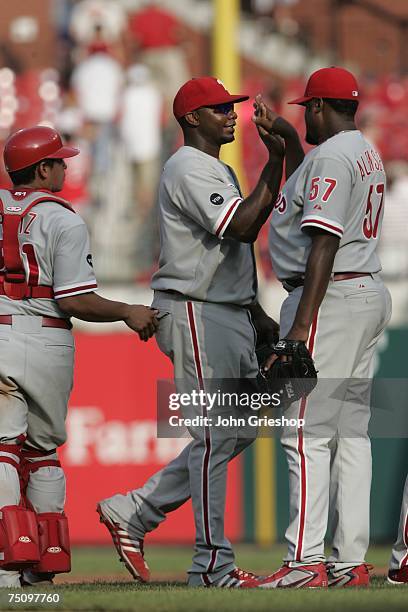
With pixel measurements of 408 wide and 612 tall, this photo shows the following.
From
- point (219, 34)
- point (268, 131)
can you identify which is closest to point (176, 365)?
point (268, 131)

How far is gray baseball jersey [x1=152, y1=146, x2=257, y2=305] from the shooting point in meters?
5.58

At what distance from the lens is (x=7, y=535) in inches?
212

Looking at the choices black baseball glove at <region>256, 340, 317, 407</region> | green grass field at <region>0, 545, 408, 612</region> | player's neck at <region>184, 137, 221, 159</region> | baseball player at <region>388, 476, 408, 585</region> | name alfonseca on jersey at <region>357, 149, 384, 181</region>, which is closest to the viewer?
green grass field at <region>0, 545, 408, 612</region>

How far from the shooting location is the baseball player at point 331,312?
5211 millimetres

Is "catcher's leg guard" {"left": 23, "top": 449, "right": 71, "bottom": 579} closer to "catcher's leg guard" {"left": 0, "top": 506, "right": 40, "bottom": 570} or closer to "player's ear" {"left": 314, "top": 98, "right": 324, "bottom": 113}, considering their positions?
"catcher's leg guard" {"left": 0, "top": 506, "right": 40, "bottom": 570}

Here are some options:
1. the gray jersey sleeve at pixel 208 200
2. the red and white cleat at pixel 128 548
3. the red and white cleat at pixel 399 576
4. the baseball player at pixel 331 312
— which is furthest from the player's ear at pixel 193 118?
the red and white cleat at pixel 399 576

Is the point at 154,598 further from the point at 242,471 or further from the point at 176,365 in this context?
the point at 242,471

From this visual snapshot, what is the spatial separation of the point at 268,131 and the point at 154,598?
6.60 feet

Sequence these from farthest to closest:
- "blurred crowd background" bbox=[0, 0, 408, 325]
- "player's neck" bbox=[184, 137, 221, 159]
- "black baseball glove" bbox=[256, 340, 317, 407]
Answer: "blurred crowd background" bbox=[0, 0, 408, 325], "player's neck" bbox=[184, 137, 221, 159], "black baseball glove" bbox=[256, 340, 317, 407]

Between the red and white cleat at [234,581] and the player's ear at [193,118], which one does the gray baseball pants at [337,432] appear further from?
the player's ear at [193,118]

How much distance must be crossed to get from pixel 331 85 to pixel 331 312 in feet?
3.14

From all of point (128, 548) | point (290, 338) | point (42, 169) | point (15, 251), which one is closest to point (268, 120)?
point (290, 338)

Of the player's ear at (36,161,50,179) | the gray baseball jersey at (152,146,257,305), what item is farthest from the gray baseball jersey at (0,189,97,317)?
the gray baseball jersey at (152,146,257,305)

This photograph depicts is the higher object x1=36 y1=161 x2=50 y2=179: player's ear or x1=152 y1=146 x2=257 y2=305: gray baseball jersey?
x1=36 y1=161 x2=50 y2=179: player's ear
